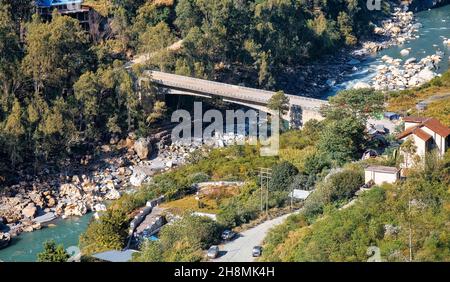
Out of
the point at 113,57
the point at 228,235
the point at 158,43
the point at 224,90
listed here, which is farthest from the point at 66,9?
the point at 228,235

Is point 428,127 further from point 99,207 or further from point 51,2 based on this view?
point 51,2

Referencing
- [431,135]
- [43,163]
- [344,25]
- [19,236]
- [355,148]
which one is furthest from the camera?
[344,25]

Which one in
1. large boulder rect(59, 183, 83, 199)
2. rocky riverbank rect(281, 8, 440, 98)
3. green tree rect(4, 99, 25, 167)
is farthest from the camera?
rocky riverbank rect(281, 8, 440, 98)

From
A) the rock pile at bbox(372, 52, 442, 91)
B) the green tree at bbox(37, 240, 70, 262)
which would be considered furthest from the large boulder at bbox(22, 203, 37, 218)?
the rock pile at bbox(372, 52, 442, 91)

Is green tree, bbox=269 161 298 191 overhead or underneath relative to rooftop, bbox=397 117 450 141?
underneath

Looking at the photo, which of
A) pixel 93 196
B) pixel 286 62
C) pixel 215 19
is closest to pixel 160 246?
pixel 93 196

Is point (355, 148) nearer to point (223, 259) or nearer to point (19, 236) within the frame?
point (223, 259)

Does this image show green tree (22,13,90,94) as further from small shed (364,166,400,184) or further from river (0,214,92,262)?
small shed (364,166,400,184)
